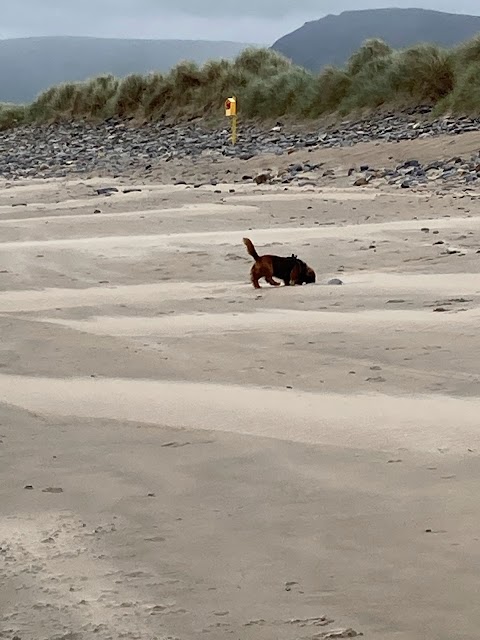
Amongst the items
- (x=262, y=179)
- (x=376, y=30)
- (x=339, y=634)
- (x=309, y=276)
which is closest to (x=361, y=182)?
(x=262, y=179)

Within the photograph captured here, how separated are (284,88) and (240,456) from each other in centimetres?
1628

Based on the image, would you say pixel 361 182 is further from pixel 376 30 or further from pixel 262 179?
pixel 376 30

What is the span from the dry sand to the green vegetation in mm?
10468

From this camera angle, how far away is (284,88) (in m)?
18.1

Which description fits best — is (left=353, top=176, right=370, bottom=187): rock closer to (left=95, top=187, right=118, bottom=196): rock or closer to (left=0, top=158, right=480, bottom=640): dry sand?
(left=95, top=187, right=118, bottom=196): rock

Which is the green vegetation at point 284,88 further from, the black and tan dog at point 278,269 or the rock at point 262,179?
the black and tan dog at point 278,269

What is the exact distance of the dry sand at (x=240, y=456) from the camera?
1.74 metres

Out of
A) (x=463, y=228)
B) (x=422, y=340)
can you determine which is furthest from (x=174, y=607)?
(x=463, y=228)

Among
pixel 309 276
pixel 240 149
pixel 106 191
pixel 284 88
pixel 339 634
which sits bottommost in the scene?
pixel 339 634

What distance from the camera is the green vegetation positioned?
52.3ft

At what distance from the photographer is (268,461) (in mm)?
2395

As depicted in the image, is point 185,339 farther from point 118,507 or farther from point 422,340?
point 118,507

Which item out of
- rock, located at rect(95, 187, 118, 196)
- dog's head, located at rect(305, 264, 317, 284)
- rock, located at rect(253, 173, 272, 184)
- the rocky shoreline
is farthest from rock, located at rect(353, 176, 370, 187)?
dog's head, located at rect(305, 264, 317, 284)

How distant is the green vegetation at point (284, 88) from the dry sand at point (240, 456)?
10.5 meters
